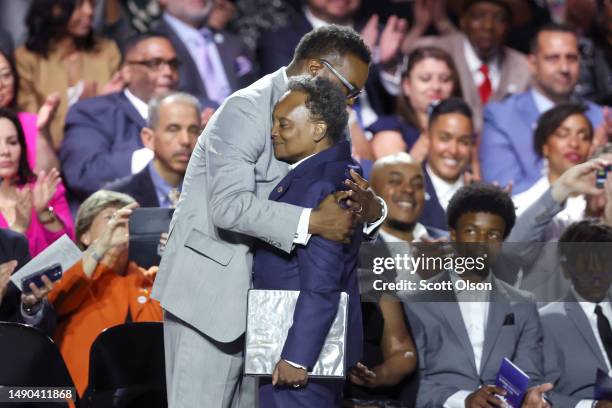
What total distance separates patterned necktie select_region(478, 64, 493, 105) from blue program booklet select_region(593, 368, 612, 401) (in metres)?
2.67

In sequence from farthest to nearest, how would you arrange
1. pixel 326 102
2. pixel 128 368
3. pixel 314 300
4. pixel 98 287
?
pixel 98 287 < pixel 128 368 < pixel 326 102 < pixel 314 300

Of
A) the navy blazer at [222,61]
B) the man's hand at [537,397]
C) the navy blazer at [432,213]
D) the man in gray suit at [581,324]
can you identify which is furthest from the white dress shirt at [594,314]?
the navy blazer at [222,61]

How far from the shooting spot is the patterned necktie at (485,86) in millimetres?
6409

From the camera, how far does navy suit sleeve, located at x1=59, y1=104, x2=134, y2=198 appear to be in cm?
542

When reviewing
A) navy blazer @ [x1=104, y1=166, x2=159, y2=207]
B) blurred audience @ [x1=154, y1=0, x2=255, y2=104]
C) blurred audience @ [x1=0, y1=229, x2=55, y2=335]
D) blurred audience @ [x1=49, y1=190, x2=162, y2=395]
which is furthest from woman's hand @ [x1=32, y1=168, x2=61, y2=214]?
blurred audience @ [x1=154, y1=0, x2=255, y2=104]

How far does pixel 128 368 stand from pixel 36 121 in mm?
2106

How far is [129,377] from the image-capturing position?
12.6ft

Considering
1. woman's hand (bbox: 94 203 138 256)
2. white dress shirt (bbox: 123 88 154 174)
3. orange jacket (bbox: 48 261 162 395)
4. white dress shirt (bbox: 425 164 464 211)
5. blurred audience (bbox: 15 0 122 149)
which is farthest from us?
blurred audience (bbox: 15 0 122 149)

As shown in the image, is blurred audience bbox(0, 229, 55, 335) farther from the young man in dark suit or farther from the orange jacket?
the young man in dark suit

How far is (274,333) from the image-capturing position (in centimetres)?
303

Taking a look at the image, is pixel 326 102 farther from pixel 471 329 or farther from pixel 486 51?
pixel 486 51

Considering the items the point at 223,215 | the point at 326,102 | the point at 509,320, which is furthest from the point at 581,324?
the point at 223,215

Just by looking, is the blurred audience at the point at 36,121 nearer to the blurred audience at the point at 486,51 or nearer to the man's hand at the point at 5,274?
the man's hand at the point at 5,274

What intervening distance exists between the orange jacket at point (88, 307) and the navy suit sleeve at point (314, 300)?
1.54 metres
